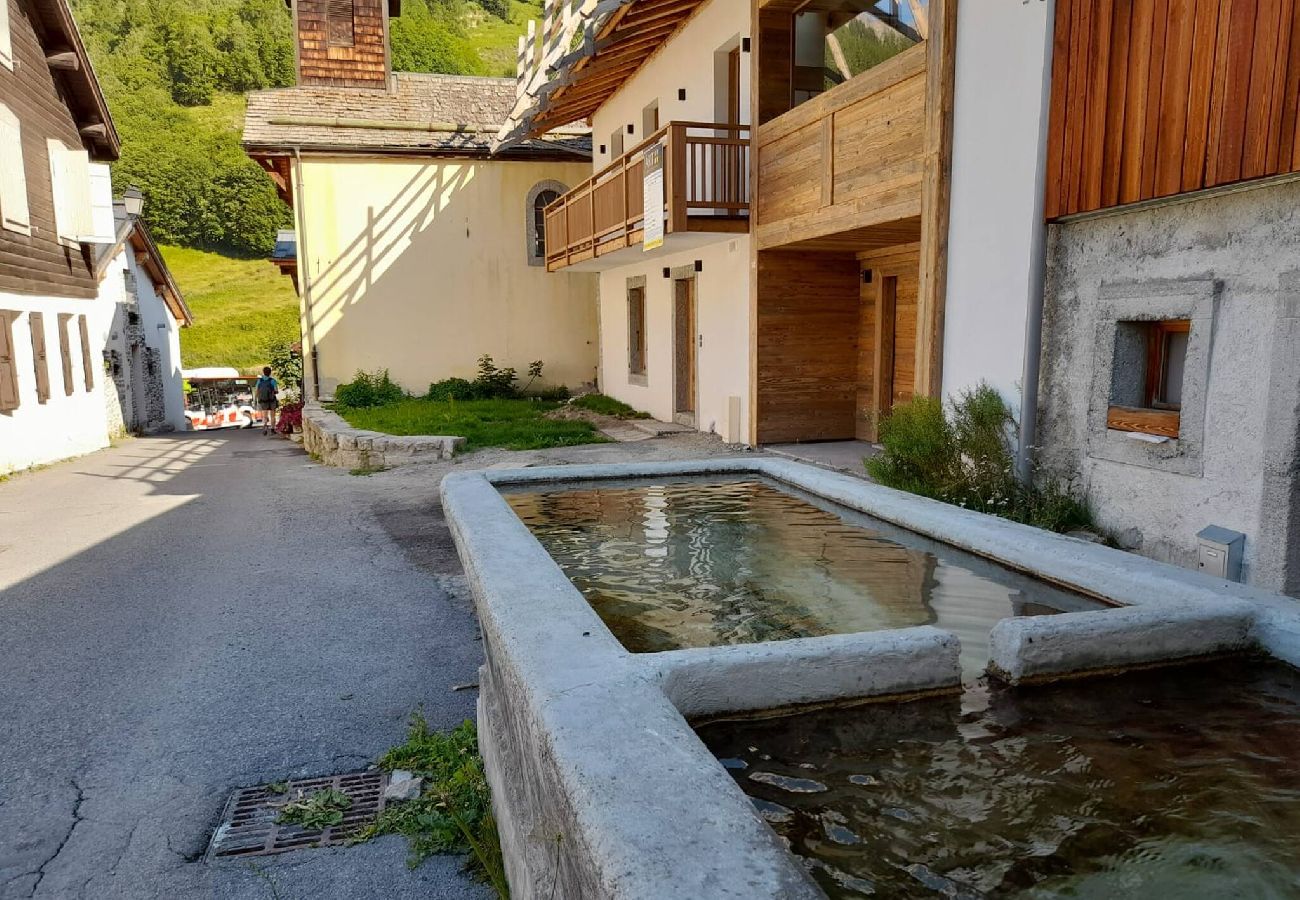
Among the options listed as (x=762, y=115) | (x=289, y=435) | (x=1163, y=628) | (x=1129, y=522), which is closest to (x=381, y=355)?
(x=289, y=435)

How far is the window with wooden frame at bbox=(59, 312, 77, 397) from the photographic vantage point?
15453 mm

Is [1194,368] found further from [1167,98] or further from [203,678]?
[203,678]

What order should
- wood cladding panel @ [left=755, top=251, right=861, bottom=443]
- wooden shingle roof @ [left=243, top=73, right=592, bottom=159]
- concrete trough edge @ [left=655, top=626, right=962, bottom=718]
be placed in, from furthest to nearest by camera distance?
wooden shingle roof @ [left=243, top=73, right=592, bottom=159] < wood cladding panel @ [left=755, top=251, right=861, bottom=443] < concrete trough edge @ [left=655, top=626, right=962, bottom=718]

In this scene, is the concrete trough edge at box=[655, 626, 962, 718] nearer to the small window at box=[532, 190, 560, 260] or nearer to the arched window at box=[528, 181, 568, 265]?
the arched window at box=[528, 181, 568, 265]

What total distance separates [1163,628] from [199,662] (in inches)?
185

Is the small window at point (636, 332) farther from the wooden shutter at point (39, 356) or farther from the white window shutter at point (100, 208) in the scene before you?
the wooden shutter at point (39, 356)

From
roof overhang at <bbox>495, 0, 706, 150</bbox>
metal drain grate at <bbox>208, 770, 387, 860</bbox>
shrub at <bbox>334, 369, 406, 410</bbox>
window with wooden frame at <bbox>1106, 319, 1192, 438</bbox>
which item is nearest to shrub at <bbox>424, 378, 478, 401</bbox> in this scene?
shrub at <bbox>334, 369, 406, 410</bbox>

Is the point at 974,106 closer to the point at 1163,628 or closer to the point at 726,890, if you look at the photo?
the point at 1163,628

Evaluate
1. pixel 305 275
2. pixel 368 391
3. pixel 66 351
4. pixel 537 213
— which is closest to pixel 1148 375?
pixel 368 391

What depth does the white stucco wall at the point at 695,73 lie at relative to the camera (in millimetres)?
11203

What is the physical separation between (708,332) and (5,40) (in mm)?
11627

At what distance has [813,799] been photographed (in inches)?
86.4

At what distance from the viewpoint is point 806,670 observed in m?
2.51

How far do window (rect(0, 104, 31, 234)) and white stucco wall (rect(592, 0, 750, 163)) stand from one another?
973 cm
